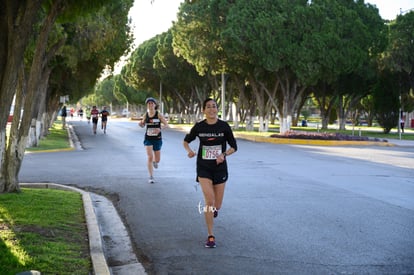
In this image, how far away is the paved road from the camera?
5.80 m

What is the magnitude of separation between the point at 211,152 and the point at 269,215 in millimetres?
2241

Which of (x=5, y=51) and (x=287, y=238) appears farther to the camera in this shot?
(x=5, y=51)

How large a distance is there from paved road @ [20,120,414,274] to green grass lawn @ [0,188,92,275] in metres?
0.74

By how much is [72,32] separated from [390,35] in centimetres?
3197

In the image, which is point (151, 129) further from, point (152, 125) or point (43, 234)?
point (43, 234)

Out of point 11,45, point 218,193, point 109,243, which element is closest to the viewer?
point 218,193

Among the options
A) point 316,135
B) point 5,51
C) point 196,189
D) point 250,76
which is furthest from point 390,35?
point 5,51

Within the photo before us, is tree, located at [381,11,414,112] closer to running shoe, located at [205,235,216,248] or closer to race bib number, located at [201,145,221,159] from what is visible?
race bib number, located at [201,145,221,159]

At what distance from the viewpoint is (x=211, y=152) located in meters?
6.50

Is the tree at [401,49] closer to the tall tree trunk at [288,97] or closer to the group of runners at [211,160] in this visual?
the tall tree trunk at [288,97]

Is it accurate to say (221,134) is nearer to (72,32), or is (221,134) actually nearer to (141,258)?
(141,258)

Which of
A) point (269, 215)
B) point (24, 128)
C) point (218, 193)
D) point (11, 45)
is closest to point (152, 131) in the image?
point (24, 128)

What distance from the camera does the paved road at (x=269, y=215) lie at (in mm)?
5805

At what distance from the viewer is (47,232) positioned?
645 cm
